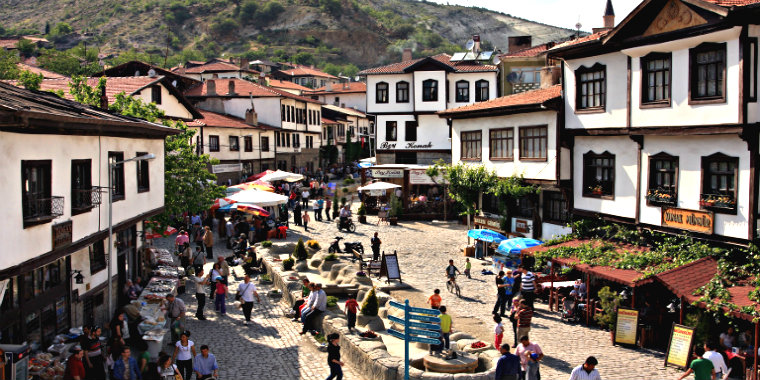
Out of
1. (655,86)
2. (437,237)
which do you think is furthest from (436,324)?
(437,237)

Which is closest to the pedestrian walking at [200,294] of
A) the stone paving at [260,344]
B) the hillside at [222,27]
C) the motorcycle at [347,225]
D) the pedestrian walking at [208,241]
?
the stone paving at [260,344]

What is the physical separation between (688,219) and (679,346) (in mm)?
5241

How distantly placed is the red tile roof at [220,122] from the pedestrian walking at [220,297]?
28128 mm

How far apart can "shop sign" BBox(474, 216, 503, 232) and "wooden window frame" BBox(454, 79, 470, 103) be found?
63.4 ft

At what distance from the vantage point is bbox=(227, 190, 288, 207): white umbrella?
34531mm

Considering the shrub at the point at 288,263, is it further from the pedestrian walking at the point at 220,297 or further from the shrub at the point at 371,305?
the shrub at the point at 371,305

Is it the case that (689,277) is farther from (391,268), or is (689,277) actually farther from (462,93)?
(462,93)

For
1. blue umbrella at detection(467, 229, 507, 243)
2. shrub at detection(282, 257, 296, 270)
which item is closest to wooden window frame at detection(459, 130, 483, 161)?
blue umbrella at detection(467, 229, 507, 243)

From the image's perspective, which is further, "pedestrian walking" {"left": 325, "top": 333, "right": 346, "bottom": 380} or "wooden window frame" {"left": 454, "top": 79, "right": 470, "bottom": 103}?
"wooden window frame" {"left": 454, "top": 79, "right": 470, "bottom": 103}

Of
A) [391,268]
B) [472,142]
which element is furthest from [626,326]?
[472,142]

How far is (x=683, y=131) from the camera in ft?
68.0

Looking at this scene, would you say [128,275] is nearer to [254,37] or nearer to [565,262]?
[565,262]

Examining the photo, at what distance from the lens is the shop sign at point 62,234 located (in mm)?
14523

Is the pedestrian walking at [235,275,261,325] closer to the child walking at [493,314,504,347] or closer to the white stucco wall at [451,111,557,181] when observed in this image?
the child walking at [493,314,504,347]
